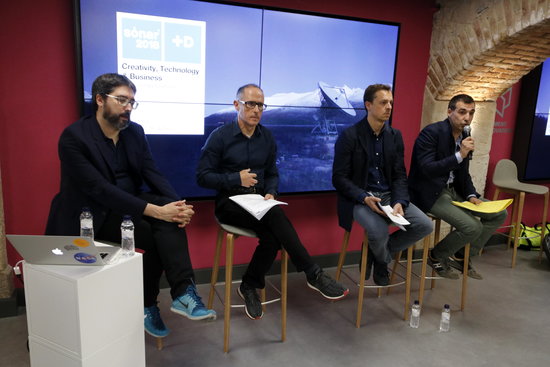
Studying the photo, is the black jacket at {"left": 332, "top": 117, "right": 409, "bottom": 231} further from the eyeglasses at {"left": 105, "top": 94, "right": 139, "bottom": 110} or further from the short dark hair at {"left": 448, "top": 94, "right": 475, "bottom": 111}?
the eyeglasses at {"left": 105, "top": 94, "right": 139, "bottom": 110}

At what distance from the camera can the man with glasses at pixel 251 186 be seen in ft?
8.63

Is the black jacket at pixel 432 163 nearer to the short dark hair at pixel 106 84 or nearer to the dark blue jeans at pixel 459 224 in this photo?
the dark blue jeans at pixel 459 224

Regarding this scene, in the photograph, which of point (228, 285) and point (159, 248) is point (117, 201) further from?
point (228, 285)

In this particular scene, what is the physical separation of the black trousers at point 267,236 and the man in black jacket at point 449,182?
4.11 ft

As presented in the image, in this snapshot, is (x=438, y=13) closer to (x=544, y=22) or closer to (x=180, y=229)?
(x=544, y=22)

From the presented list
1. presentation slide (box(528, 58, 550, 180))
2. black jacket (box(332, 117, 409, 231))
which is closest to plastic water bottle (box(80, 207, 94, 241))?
black jacket (box(332, 117, 409, 231))

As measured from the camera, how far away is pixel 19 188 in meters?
2.79

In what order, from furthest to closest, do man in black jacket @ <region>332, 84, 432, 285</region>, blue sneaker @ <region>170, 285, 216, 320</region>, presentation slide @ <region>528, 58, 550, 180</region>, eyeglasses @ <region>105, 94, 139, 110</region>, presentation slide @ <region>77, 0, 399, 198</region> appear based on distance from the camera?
presentation slide @ <region>528, 58, 550, 180</region> → man in black jacket @ <region>332, 84, 432, 285</region> → presentation slide @ <region>77, 0, 399, 198</region> → eyeglasses @ <region>105, 94, 139, 110</region> → blue sneaker @ <region>170, 285, 216, 320</region>

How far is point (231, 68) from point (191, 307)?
5.55 feet

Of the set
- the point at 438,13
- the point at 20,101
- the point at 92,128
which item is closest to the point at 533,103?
the point at 438,13

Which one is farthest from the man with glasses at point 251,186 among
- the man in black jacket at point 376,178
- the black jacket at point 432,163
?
the black jacket at point 432,163

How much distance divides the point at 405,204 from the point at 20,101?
2.61 metres

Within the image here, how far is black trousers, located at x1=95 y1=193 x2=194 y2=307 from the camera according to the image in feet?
7.47

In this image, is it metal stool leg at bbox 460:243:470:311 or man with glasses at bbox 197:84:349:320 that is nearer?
man with glasses at bbox 197:84:349:320
